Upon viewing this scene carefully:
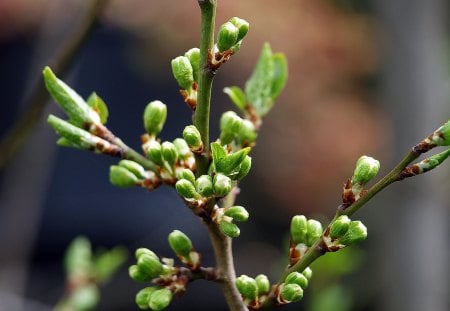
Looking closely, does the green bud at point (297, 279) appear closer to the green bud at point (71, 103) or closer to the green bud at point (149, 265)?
the green bud at point (149, 265)

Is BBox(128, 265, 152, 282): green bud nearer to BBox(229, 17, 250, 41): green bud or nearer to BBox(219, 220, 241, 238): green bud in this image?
BBox(219, 220, 241, 238): green bud

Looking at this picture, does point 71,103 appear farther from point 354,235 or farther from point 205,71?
point 354,235

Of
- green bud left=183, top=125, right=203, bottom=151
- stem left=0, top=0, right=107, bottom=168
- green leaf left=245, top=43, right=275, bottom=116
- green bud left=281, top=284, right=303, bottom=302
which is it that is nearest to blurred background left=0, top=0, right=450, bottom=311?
stem left=0, top=0, right=107, bottom=168

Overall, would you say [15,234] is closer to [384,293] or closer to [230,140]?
[384,293]

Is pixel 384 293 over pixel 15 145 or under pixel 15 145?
under

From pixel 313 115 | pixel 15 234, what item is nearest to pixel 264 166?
pixel 313 115
